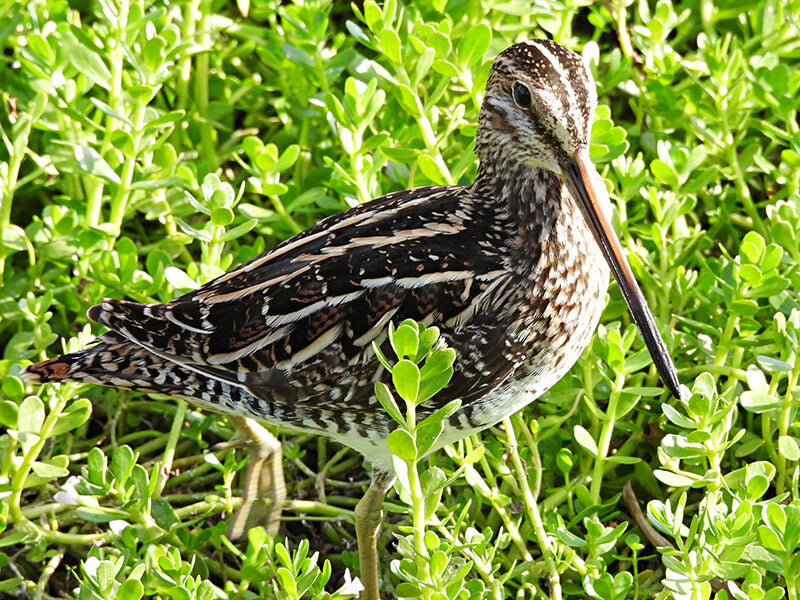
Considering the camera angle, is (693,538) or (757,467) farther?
(757,467)

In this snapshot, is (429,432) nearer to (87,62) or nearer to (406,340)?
(406,340)

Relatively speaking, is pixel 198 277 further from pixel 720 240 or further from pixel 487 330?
pixel 720 240

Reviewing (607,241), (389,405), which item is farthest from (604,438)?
(389,405)

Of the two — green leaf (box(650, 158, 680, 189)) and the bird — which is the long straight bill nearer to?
the bird

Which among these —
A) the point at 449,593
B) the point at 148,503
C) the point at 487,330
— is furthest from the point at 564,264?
the point at 148,503

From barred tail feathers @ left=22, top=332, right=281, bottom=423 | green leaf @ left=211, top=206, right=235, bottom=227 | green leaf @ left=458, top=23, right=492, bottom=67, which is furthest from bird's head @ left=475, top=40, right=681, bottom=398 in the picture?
barred tail feathers @ left=22, top=332, right=281, bottom=423
